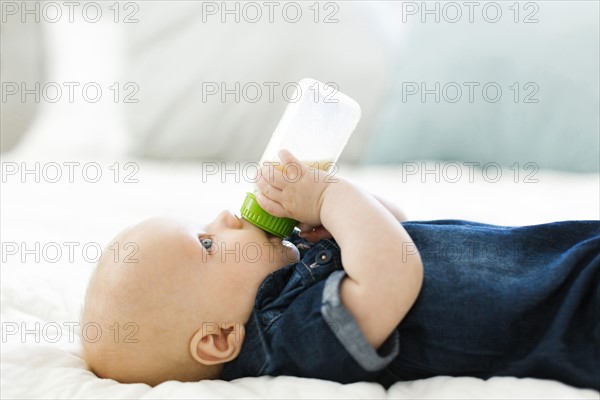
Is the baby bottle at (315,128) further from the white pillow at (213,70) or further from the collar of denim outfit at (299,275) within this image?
the white pillow at (213,70)

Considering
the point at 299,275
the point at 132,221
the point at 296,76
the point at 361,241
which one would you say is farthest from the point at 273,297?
the point at 296,76

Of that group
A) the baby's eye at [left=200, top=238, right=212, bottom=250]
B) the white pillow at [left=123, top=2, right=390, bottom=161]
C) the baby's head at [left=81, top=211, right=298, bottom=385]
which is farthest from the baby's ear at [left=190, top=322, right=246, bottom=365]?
the white pillow at [left=123, top=2, right=390, bottom=161]

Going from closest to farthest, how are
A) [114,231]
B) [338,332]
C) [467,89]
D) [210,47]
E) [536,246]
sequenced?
[338,332]
[536,246]
[114,231]
[467,89]
[210,47]

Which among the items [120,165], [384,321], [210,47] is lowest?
[120,165]

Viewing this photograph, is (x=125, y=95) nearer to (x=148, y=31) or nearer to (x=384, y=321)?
(x=148, y=31)

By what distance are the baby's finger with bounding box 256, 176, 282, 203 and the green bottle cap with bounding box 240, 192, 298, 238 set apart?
24 millimetres

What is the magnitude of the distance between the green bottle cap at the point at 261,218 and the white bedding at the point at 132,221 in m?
0.21

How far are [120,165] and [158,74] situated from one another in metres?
0.29

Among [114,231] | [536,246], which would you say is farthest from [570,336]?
[114,231]

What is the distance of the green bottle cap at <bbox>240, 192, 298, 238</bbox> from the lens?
1.00 metres

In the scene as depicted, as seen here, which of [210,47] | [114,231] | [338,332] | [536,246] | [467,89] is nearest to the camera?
[338,332]

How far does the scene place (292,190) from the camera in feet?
3.18

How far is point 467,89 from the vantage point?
1876mm

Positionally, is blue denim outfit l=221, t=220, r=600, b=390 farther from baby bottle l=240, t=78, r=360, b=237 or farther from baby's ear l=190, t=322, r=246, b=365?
baby bottle l=240, t=78, r=360, b=237
